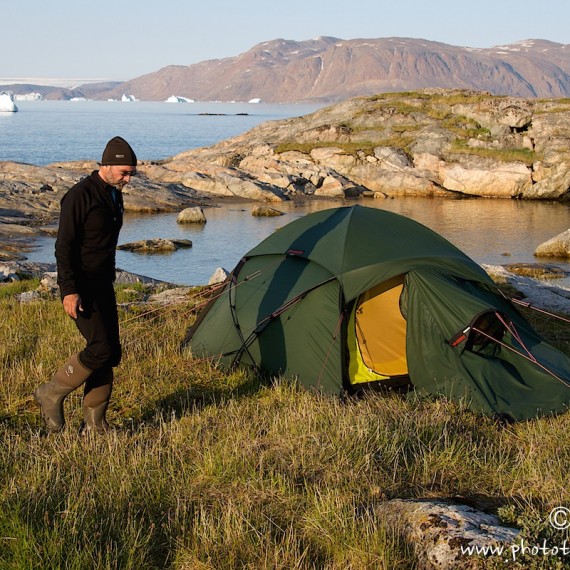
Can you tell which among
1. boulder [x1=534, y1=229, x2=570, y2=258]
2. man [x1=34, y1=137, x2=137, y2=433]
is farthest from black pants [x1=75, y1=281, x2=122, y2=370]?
boulder [x1=534, y1=229, x2=570, y2=258]

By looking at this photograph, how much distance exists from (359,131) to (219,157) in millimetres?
8753

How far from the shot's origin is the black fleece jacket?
5.73 meters

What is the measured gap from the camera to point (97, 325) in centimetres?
588

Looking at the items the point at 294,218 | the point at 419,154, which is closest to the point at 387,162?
the point at 419,154

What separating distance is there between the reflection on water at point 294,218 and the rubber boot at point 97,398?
13.4 meters

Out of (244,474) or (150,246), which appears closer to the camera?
(244,474)

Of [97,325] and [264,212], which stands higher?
[97,325]

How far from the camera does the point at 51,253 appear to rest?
76.1 ft

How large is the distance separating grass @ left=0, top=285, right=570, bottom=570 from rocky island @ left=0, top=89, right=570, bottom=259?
1104 inches

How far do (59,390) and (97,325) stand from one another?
695 millimetres

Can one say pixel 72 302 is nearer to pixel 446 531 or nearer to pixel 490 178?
pixel 446 531

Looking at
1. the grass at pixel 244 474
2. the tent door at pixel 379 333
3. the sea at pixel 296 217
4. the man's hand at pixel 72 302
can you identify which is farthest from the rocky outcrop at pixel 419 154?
the man's hand at pixel 72 302

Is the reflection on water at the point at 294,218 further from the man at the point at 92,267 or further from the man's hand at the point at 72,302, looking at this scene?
the man's hand at the point at 72,302

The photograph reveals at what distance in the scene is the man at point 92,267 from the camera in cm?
575
